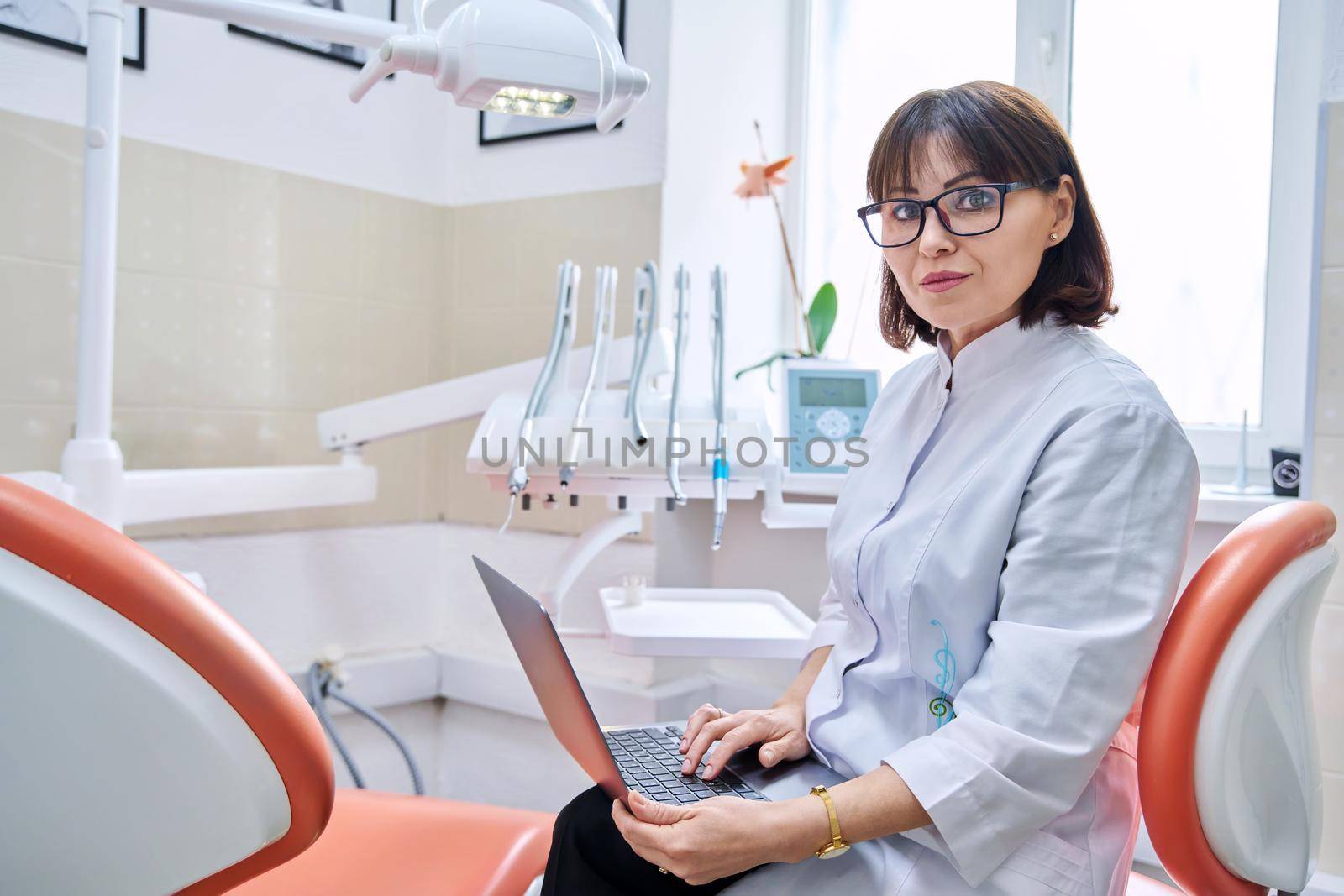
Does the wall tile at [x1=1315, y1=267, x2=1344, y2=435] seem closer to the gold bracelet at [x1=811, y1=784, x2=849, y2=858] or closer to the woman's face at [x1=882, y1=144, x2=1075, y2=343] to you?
the woman's face at [x1=882, y1=144, x2=1075, y2=343]

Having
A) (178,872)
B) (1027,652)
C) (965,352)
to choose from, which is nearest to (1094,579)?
(1027,652)

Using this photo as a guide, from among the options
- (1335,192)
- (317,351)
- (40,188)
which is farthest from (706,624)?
Answer: (40,188)

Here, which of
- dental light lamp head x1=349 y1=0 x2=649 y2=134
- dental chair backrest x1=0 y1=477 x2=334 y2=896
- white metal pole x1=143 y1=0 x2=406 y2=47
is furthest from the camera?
white metal pole x1=143 y1=0 x2=406 y2=47

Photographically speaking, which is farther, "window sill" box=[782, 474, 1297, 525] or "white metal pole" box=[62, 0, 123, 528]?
"window sill" box=[782, 474, 1297, 525]

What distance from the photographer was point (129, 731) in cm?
71

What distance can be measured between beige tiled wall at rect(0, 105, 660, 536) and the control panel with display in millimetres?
463

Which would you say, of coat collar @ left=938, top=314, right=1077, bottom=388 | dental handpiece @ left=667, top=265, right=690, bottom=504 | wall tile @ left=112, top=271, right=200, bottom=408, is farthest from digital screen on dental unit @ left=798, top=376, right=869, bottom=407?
wall tile @ left=112, top=271, right=200, bottom=408

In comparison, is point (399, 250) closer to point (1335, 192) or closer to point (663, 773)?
point (663, 773)

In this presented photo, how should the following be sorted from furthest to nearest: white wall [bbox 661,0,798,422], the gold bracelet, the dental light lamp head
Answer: white wall [bbox 661,0,798,422] → the dental light lamp head → the gold bracelet

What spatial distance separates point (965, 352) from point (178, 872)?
0.80m

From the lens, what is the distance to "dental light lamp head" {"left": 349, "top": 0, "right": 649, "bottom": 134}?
3.34ft

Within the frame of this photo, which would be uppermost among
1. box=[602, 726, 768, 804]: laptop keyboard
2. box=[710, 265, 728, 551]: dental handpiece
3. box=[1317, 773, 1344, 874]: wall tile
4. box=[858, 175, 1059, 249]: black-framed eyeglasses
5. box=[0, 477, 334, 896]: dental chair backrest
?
box=[858, 175, 1059, 249]: black-framed eyeglasses

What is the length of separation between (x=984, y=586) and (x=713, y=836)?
31 centimetres

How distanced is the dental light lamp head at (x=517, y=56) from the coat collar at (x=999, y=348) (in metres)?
0.46
